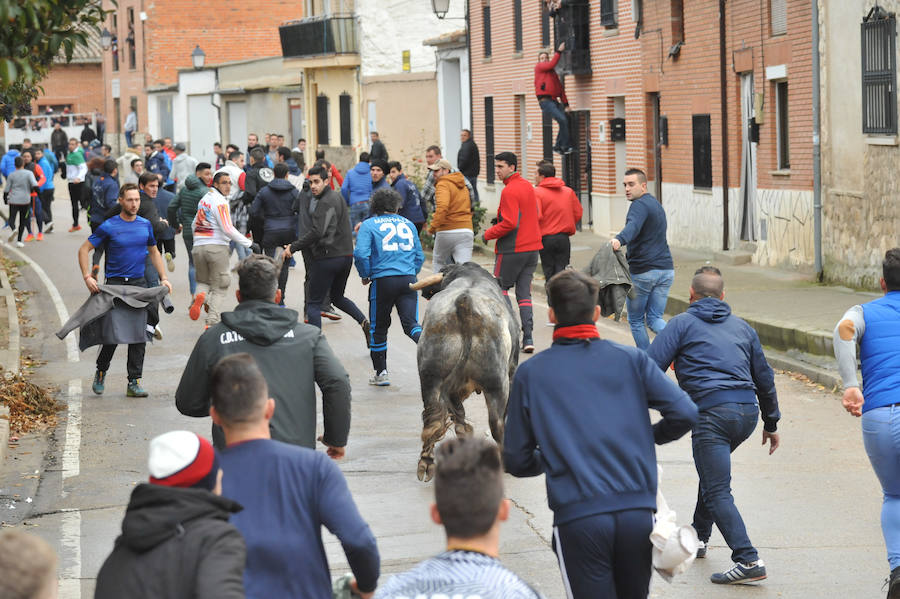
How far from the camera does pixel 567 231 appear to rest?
642 inches

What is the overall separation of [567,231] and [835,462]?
657cm

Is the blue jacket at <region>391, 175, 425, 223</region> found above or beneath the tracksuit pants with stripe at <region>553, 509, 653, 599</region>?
above

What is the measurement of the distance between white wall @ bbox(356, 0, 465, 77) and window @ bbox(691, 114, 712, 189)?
2006cm

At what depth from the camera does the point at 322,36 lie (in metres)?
45.3

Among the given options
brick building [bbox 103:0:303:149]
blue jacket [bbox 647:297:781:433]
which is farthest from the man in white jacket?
brick building [bbox 103:0:303:149]

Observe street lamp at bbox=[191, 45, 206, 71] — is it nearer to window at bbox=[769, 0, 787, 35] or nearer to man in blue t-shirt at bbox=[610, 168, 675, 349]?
window at bbox=[769, 0, 787, 35]

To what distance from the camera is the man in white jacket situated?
1559 cm

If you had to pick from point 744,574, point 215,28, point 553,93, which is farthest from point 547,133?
point 215,28

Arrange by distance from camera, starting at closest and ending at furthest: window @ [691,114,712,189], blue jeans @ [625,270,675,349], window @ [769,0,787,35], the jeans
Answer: blue jeans @ [625,270,675,349], window @ [769,0,787,35], window @ [691,114,712,189], the jeans

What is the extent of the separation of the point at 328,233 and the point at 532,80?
745 inches

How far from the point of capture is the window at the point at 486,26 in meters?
35.6

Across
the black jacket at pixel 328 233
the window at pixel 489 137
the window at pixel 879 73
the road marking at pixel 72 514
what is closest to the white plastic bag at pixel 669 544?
the road marking at pixel 72 514

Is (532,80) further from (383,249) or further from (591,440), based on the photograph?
(591,440)

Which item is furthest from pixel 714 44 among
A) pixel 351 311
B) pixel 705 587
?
pixel 705 587
